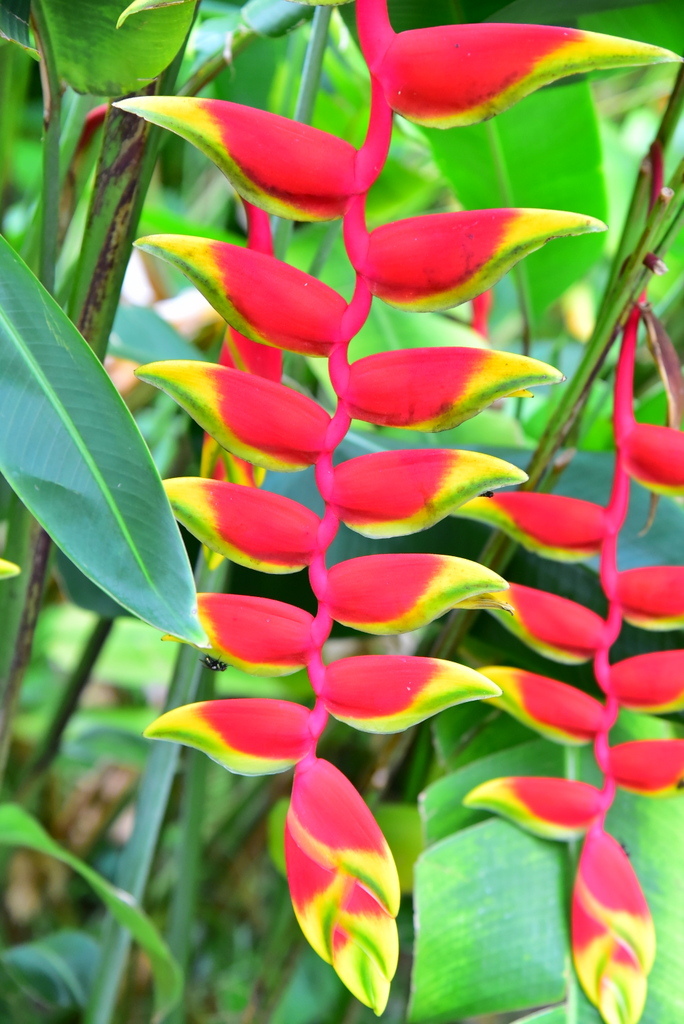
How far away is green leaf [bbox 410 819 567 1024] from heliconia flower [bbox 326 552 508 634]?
0.58 ft

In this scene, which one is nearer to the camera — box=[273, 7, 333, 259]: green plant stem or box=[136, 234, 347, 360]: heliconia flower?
box=[136, 234, 347, 360]: heliconia flower

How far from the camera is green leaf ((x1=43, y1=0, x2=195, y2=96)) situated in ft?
0.82

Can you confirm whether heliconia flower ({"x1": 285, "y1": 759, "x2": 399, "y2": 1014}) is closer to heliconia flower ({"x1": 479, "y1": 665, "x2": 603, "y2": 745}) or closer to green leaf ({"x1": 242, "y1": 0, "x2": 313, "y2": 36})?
heliconia flower ({"x1": 479, "y1": 665, "x2": 603, "y2": 745})

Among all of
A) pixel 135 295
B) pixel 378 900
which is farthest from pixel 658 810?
pixel 135 295

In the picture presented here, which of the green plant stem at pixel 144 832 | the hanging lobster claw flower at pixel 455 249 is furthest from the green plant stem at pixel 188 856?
the hanging lobster claw flower at pixel 455 249

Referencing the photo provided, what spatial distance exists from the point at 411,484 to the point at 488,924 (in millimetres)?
227

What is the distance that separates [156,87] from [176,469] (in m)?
0.30

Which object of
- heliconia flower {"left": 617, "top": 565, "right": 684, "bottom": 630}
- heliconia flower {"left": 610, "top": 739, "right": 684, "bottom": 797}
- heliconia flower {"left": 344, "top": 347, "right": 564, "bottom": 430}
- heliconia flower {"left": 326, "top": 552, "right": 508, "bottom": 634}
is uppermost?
heliconia flower {"left": 344, "top": 347, "right": 564, "bottom": 430}

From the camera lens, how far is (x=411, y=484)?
209mm

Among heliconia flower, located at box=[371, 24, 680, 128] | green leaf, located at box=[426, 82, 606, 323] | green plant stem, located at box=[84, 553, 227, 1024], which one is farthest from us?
green leaf, located at box=[426, 82, 606, 323]

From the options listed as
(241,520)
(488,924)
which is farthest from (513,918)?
(241,520)

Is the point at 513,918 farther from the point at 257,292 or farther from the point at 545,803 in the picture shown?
the point at 257,292

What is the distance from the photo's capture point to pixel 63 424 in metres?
0.23

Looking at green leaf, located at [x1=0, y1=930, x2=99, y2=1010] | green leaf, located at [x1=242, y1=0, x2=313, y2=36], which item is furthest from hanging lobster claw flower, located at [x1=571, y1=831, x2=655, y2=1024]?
green leaf, located at [x1=0, y1=930, x2=99, y2=1010]
